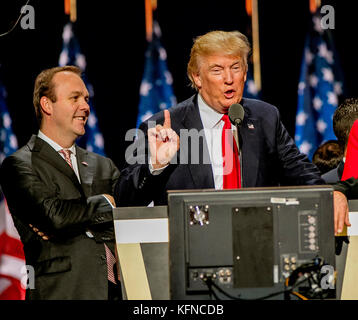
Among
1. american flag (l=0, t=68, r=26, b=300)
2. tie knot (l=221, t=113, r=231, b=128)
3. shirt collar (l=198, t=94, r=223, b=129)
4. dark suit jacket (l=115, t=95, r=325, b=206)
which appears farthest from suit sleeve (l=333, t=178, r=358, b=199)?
american flag (l=0, t=68, r=26, b=300)

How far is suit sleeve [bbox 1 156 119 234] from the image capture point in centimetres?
239

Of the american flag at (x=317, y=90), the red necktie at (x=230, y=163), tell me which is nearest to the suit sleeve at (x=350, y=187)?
the red necktie at (x=230, y=163)

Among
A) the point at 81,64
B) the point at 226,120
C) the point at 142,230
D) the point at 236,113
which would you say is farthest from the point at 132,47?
the point at 142,230

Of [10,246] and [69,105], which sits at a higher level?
[69,105]

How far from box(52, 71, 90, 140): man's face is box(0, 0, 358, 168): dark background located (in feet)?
6.97

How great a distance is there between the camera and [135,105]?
5.34m

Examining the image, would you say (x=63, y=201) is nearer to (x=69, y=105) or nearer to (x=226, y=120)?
(x=69, y=105)

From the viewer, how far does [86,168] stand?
109 inches

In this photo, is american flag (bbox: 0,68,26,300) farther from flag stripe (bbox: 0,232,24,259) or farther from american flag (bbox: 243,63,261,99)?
american flag (bbox: 243,63,261,99)

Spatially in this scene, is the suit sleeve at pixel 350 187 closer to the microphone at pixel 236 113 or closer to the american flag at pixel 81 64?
the microphone at pixel 236 113

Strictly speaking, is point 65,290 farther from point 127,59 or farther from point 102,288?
point 127,59

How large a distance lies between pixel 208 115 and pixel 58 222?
78 cm

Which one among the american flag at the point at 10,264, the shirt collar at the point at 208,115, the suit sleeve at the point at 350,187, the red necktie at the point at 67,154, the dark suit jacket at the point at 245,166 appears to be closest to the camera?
the suit sleeve at the point at 350,187

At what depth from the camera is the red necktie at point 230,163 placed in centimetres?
215
